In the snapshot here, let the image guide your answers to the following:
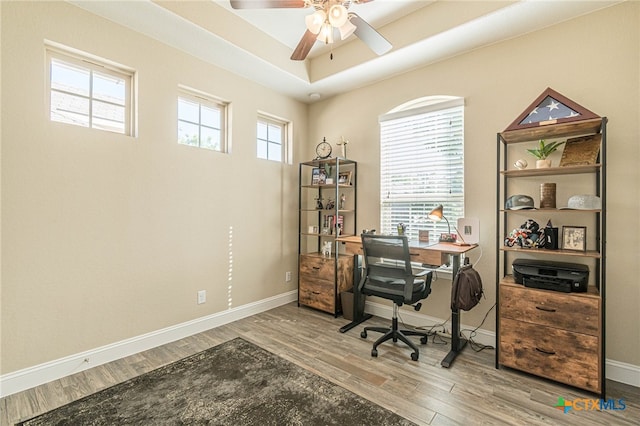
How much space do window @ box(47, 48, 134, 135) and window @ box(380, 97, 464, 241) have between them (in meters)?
2.63

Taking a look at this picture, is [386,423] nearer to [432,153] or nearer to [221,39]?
[432,153]

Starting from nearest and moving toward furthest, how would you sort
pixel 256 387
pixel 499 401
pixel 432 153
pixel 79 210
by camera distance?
pixel 499 401 < pixel 256 387 < pixel 79 210 < pixel 432 153

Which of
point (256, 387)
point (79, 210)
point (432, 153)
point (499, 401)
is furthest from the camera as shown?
point (432, 153)

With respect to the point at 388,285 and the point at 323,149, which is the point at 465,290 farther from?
the point at 323,149

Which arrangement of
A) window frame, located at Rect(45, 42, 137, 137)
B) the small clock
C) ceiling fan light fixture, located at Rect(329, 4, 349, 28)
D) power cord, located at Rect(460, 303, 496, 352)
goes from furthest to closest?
the small clock
power cord, located at Rect(460, 303, 496, 352)
window frame, located at Rect(45, 42, 137, 137)
ceiling fan light fixture, located at Rect(329, 4, 349, 28)

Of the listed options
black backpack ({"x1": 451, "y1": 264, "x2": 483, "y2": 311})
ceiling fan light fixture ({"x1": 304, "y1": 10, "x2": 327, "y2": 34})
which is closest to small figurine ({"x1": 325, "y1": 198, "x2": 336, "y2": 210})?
black backpack ({"x1": 451, "y1": 264, "x2": 483, "y2": 311})

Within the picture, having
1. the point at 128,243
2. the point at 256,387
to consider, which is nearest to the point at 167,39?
the point at 128,243

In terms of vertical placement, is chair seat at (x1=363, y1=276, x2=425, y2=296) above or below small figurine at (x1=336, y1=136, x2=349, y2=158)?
below

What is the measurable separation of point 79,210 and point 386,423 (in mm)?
2649

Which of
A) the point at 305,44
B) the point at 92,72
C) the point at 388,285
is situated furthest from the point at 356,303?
the point at 92,72

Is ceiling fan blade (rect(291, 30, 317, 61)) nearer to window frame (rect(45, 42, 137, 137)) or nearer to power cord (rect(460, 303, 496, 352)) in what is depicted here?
window frame (rect(45, 42, 137, 137))

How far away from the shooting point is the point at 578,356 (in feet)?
6.50

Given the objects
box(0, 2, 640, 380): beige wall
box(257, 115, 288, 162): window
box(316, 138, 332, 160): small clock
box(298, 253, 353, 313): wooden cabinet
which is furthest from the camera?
box(316, 138, 332, 160): small clock

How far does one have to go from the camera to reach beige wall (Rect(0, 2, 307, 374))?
6.68 ft
